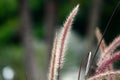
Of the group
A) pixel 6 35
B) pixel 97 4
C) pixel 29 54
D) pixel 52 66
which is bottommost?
pixel 52 66

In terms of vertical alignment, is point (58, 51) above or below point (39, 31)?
below

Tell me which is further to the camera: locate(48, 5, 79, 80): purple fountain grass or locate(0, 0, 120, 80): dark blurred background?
locate(0, 0, 120, 80): dark blurred background

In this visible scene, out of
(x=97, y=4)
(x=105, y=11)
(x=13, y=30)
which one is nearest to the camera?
(x=97, y=4)

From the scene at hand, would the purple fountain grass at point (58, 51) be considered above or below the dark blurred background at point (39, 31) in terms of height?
below

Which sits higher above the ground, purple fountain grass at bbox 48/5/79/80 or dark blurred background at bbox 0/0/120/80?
dark blurred background at bbox 0/0/120/80

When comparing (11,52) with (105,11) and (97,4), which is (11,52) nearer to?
(105,11)

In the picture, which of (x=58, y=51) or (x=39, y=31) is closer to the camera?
(x=58, y=51)

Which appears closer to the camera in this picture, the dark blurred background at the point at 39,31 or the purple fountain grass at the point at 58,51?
the purple fountain grass at the point at 58,51

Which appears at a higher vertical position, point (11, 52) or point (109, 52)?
point (11, 52)

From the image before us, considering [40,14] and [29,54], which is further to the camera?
[40,14]

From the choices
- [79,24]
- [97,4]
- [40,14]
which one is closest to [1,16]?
[40,14]

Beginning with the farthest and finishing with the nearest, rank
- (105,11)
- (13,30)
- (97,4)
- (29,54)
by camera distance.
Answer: (13,30), (105,11), (97,4), (29,54)
